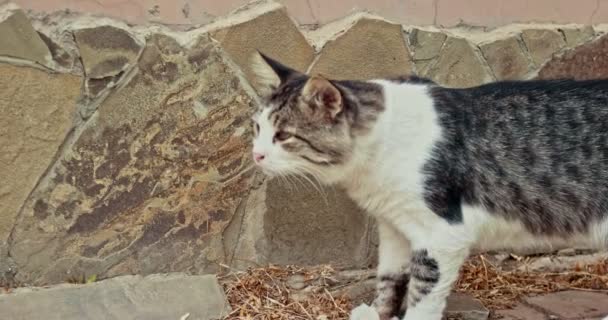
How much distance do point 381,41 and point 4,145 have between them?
1.51 metres

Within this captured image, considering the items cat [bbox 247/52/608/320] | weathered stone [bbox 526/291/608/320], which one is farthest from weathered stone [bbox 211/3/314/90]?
weathered stone [bbox 526/291/608/320]

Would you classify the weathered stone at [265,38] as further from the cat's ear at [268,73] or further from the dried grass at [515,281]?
the dried grass at [515,281]

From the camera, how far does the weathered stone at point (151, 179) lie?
290 centimetres

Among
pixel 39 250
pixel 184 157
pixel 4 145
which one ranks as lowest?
pixel 39 250

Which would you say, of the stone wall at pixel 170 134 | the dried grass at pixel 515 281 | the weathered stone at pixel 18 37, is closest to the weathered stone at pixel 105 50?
the stone wall at pixel 170 134

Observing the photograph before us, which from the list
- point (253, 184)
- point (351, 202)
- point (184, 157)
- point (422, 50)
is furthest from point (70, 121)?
point (422, 50)

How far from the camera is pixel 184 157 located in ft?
10.1

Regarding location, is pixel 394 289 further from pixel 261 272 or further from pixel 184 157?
pixel 184 157

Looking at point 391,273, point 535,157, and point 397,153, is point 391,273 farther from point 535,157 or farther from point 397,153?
point 535,157

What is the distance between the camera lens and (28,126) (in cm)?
279

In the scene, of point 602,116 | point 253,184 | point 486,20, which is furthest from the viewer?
point 486,20

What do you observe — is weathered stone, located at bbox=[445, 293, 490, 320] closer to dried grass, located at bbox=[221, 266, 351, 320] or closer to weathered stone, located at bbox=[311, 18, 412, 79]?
dried grass, located at bbox=[221, 266, 351, 320]

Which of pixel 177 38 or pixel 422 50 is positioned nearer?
pixel 177 38

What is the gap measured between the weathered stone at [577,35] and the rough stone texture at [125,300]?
189 cm
